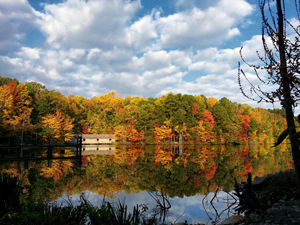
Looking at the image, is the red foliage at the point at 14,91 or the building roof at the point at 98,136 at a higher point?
the red foliage at the point at 14,91

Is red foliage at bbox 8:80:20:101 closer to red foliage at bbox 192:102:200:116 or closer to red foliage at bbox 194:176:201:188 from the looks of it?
red foliage at bbox 194:176:201:188

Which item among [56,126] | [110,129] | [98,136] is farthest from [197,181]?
[110,129]

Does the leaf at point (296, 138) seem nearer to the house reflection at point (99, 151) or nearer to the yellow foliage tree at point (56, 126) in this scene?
the house reflection at point (99, 151)

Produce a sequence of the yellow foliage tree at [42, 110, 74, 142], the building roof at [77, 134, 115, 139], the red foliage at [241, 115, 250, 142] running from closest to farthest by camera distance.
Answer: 1. the yellow foliage tree at [42, 110, 74, 142]
2. the building roof at [77, 134, 115, 139]
3. the red foliage at [241, 115, 250, 142]

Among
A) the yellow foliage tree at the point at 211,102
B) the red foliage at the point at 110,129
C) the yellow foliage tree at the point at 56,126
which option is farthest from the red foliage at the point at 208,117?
the yellow foliage tree at the point at 56,126

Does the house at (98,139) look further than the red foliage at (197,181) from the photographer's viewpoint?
Yes

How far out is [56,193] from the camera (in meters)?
9.73

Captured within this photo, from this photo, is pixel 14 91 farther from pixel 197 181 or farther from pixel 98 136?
pixel 197 181

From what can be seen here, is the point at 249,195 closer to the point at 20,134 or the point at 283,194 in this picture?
the point at 283,194

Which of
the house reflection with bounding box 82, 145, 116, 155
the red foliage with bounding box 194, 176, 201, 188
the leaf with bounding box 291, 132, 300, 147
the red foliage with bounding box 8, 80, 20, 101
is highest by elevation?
the red foliage with bounding box 8, 80, 20, 101

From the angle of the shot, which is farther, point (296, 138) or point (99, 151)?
point (99, 151)

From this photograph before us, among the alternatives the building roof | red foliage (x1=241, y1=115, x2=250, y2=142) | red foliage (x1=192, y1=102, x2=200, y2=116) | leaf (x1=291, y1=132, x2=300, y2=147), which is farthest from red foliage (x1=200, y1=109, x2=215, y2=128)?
leaf (x1=291, y1=132, x2=300, y2=147)

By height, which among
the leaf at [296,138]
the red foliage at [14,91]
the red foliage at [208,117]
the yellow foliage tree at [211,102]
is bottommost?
the leaf at [296,138]

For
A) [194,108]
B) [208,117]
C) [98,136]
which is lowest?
[98,136]
